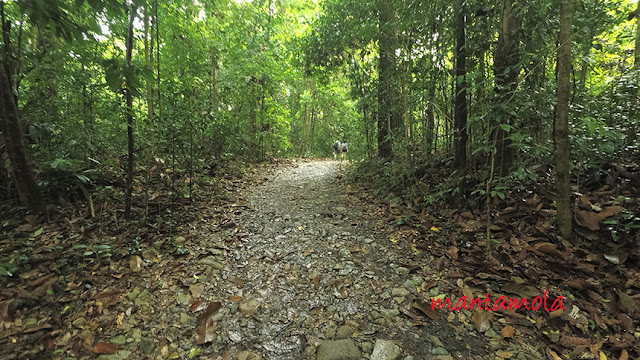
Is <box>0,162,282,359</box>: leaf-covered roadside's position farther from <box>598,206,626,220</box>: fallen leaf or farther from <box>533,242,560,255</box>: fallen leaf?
<box>598,206,626,220</box>: fallen leaf

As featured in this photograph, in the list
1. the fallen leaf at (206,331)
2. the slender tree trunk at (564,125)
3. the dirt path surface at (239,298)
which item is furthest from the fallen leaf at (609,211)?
the fallen leaf at (206,331)

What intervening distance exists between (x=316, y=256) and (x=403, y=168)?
306 centimetres

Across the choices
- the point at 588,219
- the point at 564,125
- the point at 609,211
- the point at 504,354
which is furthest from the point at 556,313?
the point at 564,125

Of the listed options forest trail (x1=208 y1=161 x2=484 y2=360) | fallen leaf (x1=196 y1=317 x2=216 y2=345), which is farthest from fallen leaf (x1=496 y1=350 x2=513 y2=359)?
fallen leaf (x1=196 y1=317 x2=216 y2=345)

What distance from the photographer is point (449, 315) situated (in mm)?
2971

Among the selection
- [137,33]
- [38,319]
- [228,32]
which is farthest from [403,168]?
[228,32]

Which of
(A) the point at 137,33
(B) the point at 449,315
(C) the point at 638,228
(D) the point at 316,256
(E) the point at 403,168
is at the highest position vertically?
(A) the point at 137,33

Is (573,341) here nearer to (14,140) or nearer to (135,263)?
(135,263)

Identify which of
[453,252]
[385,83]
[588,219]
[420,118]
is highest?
[385,83]

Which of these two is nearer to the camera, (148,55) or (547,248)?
(547,248)

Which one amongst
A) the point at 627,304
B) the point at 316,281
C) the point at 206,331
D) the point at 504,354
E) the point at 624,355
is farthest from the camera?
the point at 316,281

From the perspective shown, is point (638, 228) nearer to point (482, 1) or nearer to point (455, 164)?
point (455, 164)

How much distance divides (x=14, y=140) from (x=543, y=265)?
720cm

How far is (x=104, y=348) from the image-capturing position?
2514mm
